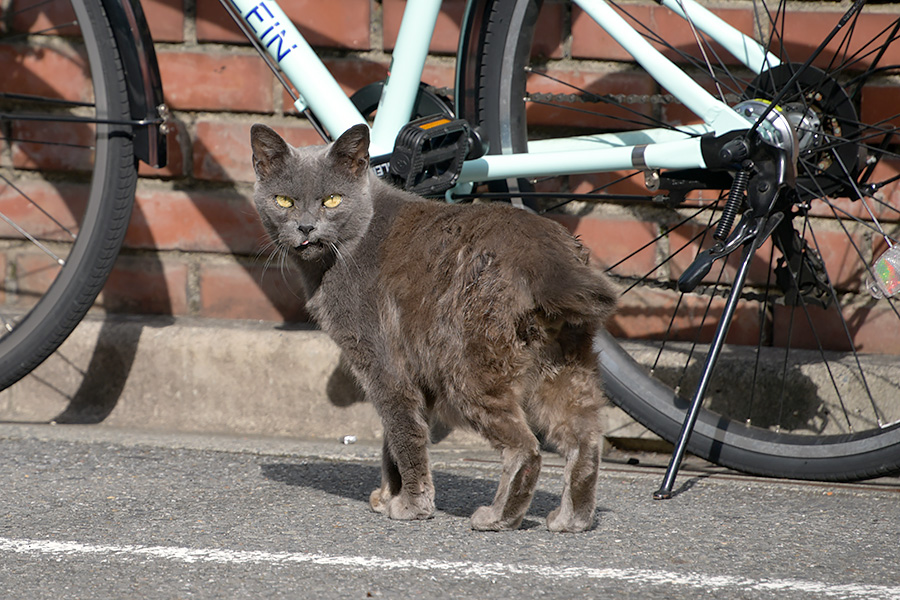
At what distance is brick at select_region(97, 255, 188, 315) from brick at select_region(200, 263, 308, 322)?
8cm

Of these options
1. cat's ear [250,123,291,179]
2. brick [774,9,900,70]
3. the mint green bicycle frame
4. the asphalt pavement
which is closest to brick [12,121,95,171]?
the mint green bicycle frame

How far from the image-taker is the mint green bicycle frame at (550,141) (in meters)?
2.27

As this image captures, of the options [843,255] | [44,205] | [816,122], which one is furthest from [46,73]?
[843,255]

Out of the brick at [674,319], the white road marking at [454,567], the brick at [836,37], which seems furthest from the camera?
the brick at [674,319]

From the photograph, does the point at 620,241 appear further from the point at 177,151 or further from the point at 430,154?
the point at 177,151

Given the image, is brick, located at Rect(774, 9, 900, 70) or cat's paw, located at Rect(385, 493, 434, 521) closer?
cat's paw, located at Rect(385, 493, 434, 521)

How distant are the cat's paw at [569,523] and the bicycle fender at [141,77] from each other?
1495 millimetres

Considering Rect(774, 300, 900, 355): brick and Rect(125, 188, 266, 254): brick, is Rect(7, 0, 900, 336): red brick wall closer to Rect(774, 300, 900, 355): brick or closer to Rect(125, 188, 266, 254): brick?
Rect(125, 188, 266, 254): brick

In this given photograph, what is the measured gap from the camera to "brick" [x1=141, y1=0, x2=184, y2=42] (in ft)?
9.98

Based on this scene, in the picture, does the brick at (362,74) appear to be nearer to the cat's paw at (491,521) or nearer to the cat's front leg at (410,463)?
the cat's front leg at (410,463)

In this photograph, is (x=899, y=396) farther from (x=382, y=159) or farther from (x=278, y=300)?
(x=278, y=300)

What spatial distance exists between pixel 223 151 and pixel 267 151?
92 cm

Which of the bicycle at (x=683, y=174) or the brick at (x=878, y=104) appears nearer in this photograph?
the bicycle at (x=683, y=174)

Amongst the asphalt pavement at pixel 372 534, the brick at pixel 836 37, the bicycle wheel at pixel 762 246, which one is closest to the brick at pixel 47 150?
the asphalt pavement at pixel 372 534
